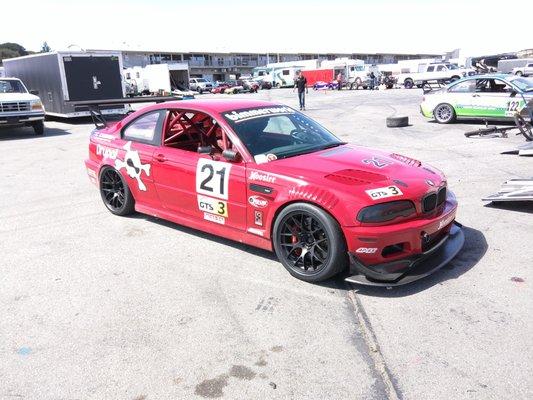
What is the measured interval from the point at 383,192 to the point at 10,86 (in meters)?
16.1

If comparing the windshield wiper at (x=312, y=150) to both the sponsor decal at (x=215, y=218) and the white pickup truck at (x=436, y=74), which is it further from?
the white pickup truck at (x=436, y=74)

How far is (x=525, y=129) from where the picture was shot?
10969 mm

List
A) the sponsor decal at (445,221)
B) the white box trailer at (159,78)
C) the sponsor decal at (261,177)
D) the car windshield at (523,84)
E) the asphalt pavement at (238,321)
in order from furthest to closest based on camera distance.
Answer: the white box trailer at (159,78) → the car windshield at (523,84) → the sponsor decal at (261,177) → the sponsor decal at (445,221) → the asphalt pavement at (238,321)

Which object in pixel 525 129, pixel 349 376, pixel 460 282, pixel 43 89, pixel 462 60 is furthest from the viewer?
pixel 462 60

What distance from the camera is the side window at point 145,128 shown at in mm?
5406

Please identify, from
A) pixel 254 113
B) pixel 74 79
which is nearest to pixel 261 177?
pixel 254 113

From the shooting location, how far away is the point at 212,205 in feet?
15.3

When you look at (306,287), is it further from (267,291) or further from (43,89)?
(43,89)

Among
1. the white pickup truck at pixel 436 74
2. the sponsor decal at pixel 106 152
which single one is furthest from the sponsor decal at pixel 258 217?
the white pickup truck at pixel 436 74

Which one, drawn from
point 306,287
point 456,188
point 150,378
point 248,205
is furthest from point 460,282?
point 456,188

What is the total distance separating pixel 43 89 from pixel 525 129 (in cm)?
1843

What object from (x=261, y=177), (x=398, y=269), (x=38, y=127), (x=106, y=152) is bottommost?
(x=38, y=127)

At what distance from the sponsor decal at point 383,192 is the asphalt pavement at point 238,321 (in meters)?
0.80

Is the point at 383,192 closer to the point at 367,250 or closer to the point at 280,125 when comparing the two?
the point at 367,250
